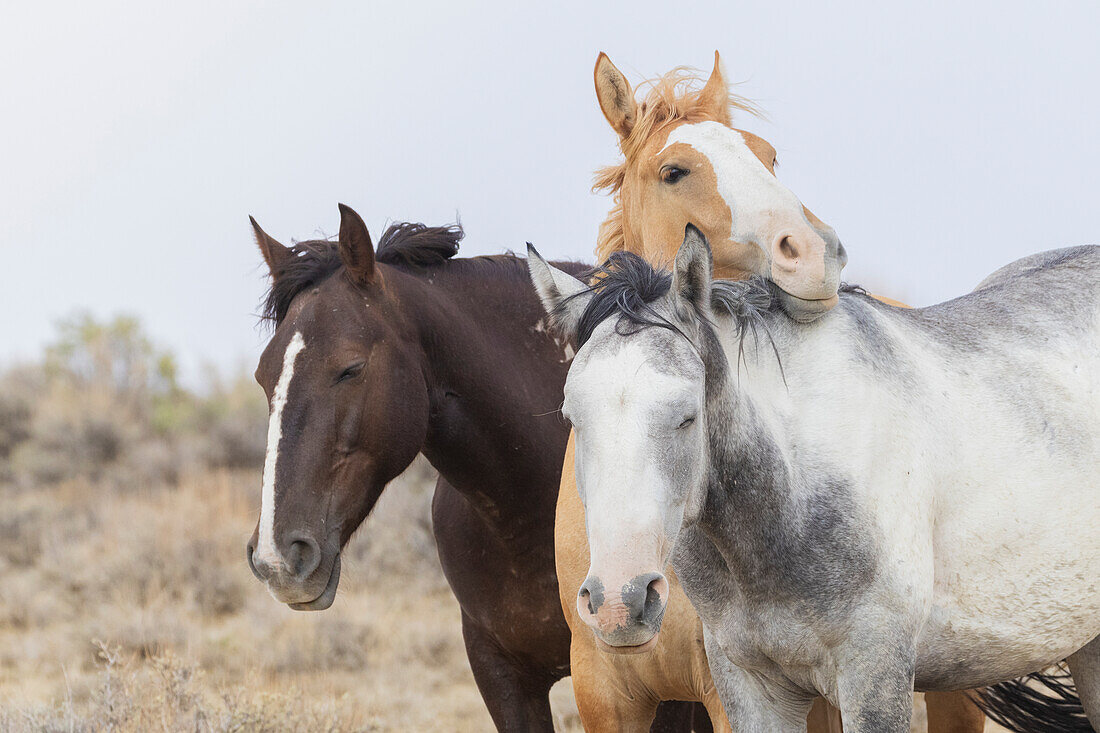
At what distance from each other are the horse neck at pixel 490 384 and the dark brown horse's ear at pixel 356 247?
0.18 meters

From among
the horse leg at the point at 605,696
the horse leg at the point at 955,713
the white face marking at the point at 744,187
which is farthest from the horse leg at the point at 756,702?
the horse leg at the point at 955,713

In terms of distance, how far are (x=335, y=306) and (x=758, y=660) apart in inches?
68.4

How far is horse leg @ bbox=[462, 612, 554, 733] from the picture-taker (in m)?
3.92

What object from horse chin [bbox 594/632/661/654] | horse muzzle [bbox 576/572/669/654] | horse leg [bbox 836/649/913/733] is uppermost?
horse muzzle [bbox 576/572/669/654]

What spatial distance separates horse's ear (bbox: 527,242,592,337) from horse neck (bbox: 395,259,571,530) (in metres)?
1.10

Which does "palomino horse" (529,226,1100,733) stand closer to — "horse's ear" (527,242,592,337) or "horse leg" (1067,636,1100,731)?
"horse's ear" (527,242,592,337)

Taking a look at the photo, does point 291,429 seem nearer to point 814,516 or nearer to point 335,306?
point 335,306

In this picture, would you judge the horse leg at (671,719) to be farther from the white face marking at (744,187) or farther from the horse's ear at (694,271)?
the horse's ear at (694,271)

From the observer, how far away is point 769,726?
8.50 ft

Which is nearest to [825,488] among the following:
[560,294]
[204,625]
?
[560,294]

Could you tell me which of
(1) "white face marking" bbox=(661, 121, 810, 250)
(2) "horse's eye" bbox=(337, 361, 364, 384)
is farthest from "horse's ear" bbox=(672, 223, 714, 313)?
(2) "horse's eye" bbox=(337, 361, 364, 384)

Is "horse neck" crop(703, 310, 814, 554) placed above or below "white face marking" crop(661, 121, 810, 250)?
below

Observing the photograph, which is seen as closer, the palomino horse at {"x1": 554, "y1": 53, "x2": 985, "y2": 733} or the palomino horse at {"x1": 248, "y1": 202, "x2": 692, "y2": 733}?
the palomino horse at {"x1": 554, "y1": 53, "x2": 985, "y2": 733}

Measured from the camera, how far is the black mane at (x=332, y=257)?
11.6 ft
